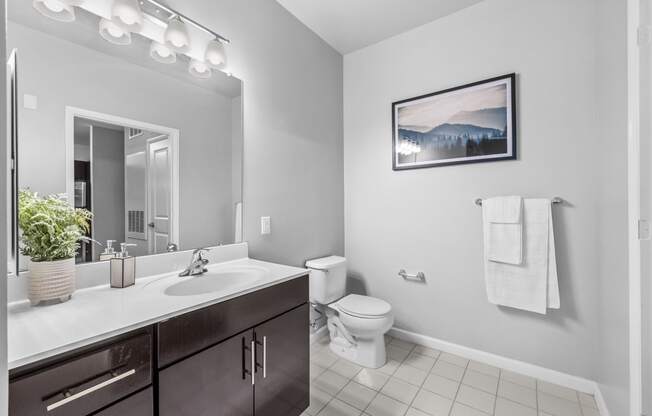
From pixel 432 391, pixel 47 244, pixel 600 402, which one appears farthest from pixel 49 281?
pixel 600 402

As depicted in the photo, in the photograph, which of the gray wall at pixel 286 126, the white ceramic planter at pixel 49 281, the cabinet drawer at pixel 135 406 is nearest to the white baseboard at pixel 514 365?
the gray wall at pixel 286 126

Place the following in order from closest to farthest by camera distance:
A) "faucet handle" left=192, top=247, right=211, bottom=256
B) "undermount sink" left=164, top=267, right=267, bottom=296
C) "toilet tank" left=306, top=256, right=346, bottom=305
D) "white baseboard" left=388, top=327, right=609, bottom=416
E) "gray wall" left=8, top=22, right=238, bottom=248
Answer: "gray wall" left=8, top=22, right=238, bottom=248, "undermount sink" left=164, top=267, right=267, bottom=296, "faucet handle" left=192, top=247, right=211, bottom=256, "white baseboard" left=388, top=327, right=609, bottom=416, "toilet tank" left=306, top=256, right=346, bottom=305

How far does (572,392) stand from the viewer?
67.6 inches

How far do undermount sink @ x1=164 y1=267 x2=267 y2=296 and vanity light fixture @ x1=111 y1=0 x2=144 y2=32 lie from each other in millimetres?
1167

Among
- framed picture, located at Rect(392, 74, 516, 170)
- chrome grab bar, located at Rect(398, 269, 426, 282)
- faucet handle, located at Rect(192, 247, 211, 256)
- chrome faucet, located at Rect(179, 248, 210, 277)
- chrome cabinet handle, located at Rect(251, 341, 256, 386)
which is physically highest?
framed picture, located at Rect(392, 74, 516, 170)

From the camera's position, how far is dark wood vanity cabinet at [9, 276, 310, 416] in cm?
70

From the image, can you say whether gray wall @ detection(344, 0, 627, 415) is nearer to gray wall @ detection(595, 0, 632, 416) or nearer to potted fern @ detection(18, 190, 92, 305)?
gray wall @ detection(595, 0, 632, 416)

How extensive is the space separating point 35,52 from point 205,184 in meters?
0.82

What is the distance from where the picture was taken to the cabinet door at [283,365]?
1216 millimetres

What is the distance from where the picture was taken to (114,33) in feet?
4.04

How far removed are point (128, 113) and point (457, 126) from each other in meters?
2.07

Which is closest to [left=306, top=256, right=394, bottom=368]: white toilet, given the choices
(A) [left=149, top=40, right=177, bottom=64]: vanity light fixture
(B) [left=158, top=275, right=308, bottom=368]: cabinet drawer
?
(B) [left=158, top=275, right=308, bottom=368]: cabinet drawer

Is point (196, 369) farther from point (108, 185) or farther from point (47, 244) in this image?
point (108, 185)

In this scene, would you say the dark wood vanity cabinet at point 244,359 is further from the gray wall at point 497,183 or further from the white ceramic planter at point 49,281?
the gray wall at point 497,183
